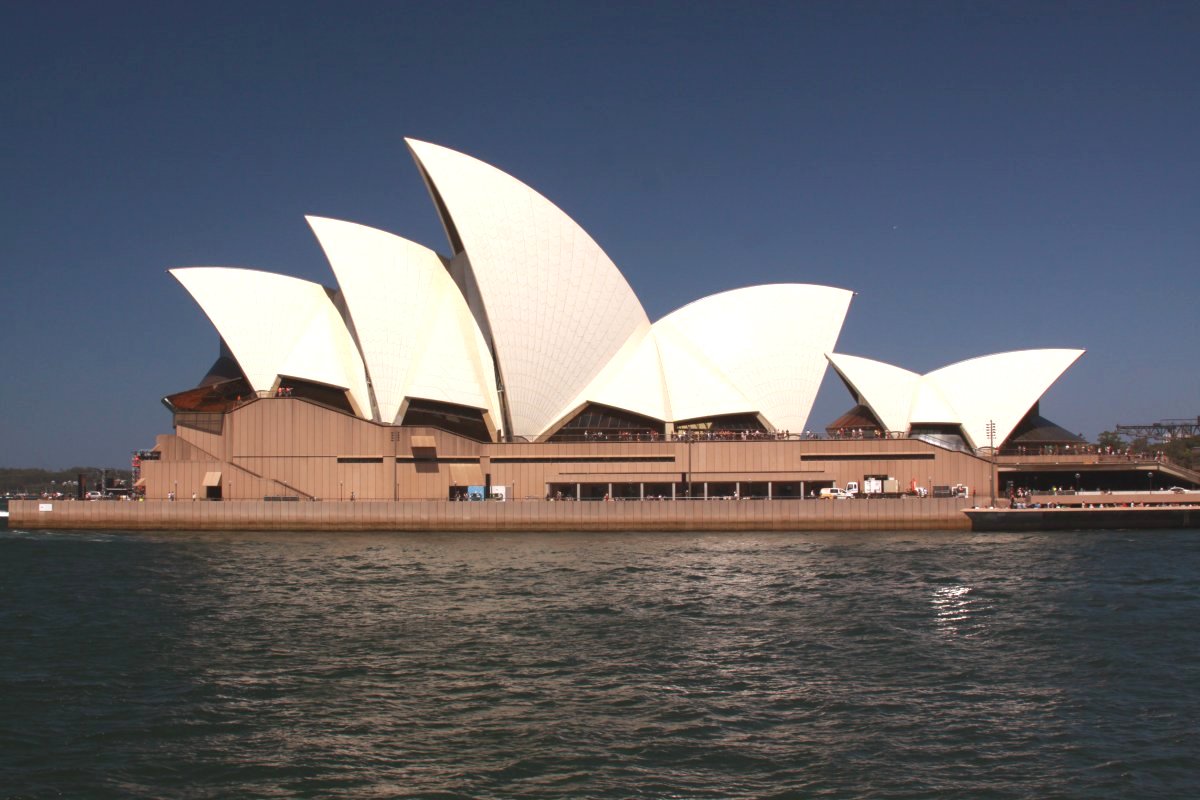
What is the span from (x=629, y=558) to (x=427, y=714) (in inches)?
738

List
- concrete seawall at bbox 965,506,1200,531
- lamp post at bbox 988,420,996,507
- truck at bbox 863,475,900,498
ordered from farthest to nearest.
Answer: lamp post at bbox 988,420,996,507 → truck at bbox 863,475,900,498 → concrete seawall at bbox 965,506,1200,531

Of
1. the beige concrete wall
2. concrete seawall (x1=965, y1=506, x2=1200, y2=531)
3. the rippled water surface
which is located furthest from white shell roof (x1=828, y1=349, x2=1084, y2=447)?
the rippled water surface

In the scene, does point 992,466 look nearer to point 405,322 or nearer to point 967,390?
point 967,390

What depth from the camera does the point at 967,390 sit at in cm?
5575

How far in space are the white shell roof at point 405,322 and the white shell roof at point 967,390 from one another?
19.8m

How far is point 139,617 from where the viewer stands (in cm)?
2092

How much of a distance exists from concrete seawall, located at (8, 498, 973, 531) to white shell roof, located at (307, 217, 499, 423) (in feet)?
17.2

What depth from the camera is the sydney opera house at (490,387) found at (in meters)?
46.9

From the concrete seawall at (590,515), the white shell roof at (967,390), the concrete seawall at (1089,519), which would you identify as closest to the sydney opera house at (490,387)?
the concrete seawall at (590,515)

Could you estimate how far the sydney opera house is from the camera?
4691cm

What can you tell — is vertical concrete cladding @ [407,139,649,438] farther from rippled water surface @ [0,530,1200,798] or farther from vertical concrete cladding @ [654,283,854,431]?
rippled water surface @ [0,530,1200,798]

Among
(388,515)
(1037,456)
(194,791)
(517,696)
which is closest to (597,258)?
(388,515)

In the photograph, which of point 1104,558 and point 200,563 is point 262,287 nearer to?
point 200,563

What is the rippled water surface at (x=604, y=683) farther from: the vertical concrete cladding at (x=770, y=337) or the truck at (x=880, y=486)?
the vertical concrete cladding at (x=770, y=337)
